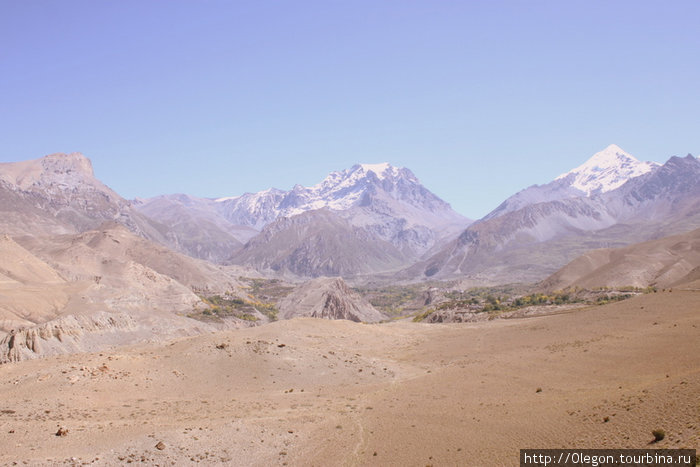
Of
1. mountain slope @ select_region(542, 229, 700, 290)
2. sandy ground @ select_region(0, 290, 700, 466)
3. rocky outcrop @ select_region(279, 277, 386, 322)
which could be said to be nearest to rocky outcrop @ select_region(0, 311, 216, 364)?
sandy ground @ select_region(0, 290, 700, 466)

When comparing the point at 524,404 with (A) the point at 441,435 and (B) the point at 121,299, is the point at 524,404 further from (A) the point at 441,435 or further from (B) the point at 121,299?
(B) the point at 121,299

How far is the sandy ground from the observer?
23.4m

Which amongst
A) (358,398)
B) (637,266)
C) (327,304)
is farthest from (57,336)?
(637,266)

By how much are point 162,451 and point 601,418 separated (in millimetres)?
19515

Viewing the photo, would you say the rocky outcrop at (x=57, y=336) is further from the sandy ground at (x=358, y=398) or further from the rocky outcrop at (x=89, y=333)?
the sandy ground at (x=358, y=398)

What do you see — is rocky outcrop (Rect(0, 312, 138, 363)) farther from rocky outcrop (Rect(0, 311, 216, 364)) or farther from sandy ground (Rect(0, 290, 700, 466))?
sandy ground (Rect(0, 290, 700, 466))

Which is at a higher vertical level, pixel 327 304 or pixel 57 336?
pixel 57 336

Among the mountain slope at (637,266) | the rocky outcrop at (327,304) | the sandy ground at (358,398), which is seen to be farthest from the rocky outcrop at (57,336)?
the mountain slope at (637,266)

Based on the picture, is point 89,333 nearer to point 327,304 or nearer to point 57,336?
point 57,336

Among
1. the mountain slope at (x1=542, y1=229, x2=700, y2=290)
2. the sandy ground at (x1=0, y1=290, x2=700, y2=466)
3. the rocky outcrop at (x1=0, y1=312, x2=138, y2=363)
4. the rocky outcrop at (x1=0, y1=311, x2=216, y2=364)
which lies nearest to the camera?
the sandy ground at (x1=0, y1=290, x2=700, y2=466)

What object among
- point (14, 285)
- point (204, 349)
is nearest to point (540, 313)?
point (204, 349)

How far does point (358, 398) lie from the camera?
35188 mm

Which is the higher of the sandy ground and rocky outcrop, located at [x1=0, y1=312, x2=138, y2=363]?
rocky outcrop, located at [x1=0, y1=312, x2=138, y2=363]

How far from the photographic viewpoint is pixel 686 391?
2320 centimetres
